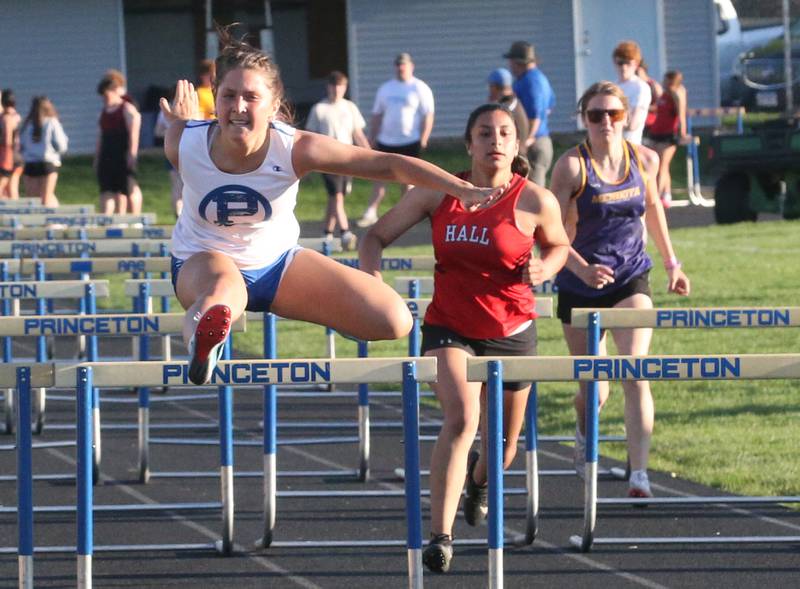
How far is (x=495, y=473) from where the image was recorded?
5.96 meters

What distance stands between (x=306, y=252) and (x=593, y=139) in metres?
2.12

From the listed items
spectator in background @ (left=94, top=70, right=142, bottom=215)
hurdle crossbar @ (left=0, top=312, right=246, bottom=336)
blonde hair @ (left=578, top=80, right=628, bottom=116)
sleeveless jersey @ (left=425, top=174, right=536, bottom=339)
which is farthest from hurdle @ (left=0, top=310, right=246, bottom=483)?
spectator in background @ (left=94, top=70, right=142, bottom=215)

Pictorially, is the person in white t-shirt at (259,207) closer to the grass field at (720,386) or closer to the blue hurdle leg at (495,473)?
the blue hurdle leg at (495,473)

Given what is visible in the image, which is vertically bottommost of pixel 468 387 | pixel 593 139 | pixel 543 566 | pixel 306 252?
pixel 543 566

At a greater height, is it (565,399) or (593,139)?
(593,139)

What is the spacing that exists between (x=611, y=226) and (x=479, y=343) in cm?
156

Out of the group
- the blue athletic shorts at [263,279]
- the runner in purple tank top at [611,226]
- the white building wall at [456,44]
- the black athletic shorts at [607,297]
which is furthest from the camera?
the white building wall at [456,44]

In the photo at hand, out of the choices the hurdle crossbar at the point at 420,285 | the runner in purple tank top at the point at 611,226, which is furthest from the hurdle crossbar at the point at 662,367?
the hurdle crossbar at the point at 420,285

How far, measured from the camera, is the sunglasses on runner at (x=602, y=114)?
8320 mm

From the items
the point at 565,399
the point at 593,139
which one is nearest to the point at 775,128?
the point at 565,399

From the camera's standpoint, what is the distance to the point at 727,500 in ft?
26.1

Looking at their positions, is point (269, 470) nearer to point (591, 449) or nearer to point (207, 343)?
point (591, 449)

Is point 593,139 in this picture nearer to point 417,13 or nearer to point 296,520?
point 296,520

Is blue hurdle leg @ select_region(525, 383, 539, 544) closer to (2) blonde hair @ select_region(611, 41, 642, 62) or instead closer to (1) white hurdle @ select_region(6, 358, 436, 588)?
(1) white hurdle @ select_region(6, 358, 436, 588)
